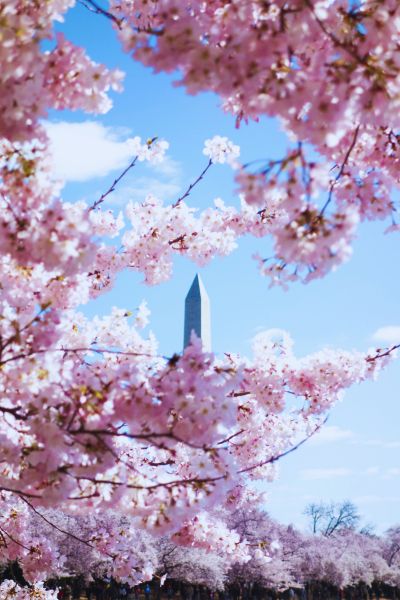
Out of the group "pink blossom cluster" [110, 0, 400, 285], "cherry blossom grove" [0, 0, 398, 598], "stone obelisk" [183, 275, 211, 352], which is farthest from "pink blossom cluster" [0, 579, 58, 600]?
"stone obelisk" [183, 275, 211, 352]

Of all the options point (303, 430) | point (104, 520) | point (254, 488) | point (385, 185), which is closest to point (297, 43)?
point (385, 185)

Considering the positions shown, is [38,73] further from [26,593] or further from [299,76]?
[26,593]

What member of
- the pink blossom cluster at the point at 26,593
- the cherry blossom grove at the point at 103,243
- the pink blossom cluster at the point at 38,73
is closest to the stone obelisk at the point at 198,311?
the pink blossom cluster at the point at 26,593

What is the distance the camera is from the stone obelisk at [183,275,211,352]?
161ft

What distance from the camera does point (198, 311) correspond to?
49719 millimetres

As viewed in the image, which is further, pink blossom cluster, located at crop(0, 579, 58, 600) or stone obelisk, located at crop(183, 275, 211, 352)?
stone obelisk, located at crop(183, 275, 211, 352)

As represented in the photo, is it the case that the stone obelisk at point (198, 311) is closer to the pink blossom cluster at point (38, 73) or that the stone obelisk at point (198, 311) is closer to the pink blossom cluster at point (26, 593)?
the pink blossom cluster at point (26, 593)

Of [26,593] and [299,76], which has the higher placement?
[299,76]

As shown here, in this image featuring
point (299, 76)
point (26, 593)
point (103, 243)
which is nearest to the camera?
point (299, 76)

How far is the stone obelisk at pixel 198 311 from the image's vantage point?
49.1m

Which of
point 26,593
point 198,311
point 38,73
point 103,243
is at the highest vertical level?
point 198,311

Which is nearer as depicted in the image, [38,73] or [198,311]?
[38,73]

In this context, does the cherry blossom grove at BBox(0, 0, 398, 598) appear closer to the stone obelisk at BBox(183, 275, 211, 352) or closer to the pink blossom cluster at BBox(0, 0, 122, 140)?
the pink blossom cluster at BBox(0, 0, 122, 140)

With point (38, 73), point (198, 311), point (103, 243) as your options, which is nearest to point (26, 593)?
point (103, 243)
